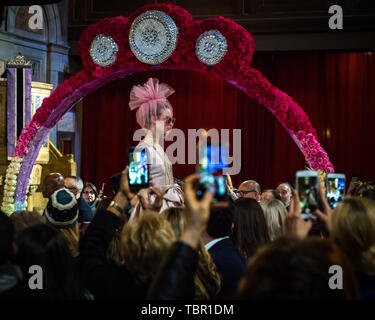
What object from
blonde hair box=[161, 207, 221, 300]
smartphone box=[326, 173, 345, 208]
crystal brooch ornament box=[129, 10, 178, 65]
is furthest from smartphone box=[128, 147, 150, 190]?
crystal brooch ornament box=[129, 10, 178, 65]

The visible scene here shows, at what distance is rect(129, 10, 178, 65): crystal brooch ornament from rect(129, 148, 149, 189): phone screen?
312 centimetres

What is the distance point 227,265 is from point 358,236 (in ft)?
2.05

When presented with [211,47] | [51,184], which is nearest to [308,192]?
[51,184]

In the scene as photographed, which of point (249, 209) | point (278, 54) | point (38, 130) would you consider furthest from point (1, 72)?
point (249, 209)

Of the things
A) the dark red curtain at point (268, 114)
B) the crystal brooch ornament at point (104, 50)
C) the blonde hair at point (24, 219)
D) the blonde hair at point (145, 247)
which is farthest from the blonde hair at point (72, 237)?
the dark red curtain at point (268, 114)

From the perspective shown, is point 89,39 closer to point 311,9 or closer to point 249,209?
point 249,209

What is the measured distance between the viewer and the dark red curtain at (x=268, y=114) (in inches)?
412

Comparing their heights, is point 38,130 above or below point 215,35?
below

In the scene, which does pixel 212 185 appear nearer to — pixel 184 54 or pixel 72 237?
pixel 72 237

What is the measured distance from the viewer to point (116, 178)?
94.1 inches

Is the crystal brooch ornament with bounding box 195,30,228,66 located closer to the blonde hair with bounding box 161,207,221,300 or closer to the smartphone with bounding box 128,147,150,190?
the smartphone with bounding box 128,147,150,190

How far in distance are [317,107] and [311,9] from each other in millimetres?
1814
